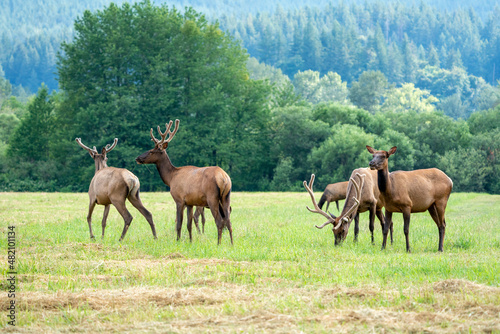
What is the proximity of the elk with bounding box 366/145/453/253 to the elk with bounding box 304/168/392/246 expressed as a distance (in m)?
0.70

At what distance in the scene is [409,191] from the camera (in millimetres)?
11336

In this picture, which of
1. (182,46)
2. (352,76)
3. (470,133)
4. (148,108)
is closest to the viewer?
(148,108)

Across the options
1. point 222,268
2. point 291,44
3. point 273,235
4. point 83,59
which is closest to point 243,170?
point 83,59

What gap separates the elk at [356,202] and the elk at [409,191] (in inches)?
27.7

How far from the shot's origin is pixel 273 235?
13406 mm

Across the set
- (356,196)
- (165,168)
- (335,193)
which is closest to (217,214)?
(165,168)

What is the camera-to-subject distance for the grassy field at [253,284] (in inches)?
233

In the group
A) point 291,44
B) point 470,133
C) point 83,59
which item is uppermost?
point 291,44

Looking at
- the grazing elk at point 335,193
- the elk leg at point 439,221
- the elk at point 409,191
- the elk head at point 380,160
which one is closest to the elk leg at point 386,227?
the elk at point 409,191

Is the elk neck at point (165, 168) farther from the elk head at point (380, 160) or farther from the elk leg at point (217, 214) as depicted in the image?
the elk head at point (380, 160)

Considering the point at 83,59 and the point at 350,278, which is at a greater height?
the point at 83,59

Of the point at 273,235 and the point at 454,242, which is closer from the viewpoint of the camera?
the point at 454,242

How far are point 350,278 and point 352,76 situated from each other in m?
129

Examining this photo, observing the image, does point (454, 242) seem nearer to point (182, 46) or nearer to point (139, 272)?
point (139, 272)
